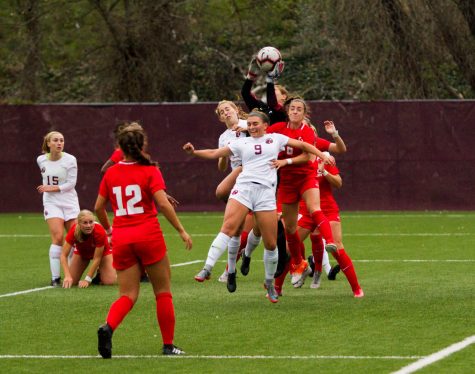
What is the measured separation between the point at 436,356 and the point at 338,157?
1841 cm

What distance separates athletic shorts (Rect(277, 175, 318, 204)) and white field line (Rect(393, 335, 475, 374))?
11.3 ft

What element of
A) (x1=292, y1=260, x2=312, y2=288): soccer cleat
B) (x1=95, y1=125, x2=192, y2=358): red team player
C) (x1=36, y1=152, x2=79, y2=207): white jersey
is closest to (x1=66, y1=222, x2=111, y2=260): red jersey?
(x1=36, y1=152, x2=79, y2=207): white jersey

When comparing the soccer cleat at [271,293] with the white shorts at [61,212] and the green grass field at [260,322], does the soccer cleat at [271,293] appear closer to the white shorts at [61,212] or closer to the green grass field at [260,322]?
the green grass field at [260,322]

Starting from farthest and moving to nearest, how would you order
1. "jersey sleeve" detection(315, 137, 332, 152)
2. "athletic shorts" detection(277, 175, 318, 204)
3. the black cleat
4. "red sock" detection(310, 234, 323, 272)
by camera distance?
the black cleat < "red sock" detection(310, 234, 323, 272) < "jersey sleeve" detection(315, 137, 332, 152) < "athletic shorts" detection(277, 175, 318, 204)

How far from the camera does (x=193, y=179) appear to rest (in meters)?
28.2

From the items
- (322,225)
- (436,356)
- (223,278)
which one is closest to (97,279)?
(223,278)

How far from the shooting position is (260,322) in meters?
11.0

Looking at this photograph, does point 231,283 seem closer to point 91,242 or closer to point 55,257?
point 91,242

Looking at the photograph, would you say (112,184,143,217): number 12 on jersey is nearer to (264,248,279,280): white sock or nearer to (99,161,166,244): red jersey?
(99,161,166,244): red jersey

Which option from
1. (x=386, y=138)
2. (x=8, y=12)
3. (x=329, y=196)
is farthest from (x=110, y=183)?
(x=8, y=12)

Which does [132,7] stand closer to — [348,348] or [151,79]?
[151,79]

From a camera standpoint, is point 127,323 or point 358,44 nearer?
point 127,323

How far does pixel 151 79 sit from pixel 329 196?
19.5 m

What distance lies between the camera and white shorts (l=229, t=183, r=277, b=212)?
11984 mm
